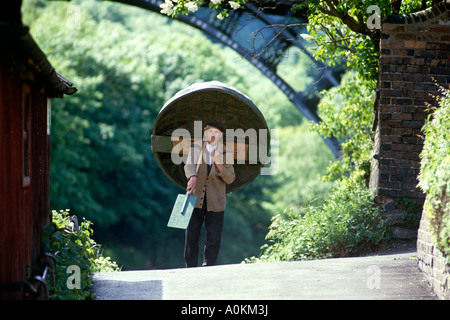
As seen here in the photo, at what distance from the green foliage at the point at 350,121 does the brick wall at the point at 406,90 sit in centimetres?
172

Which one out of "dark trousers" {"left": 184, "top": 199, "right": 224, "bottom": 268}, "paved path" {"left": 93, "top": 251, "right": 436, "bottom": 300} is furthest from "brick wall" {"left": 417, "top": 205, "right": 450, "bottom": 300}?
"dark trousers" {"left": 184, "top": 199, "right": 224, "bottom": 268}

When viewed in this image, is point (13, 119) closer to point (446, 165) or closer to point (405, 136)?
point (446, 165)

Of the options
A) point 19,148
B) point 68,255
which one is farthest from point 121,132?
point 19,148

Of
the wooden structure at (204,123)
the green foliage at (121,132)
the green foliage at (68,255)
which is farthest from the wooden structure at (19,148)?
the green foliage at (121,132)

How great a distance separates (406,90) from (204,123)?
3.01 meters

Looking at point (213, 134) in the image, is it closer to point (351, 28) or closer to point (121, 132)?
point (351, 28)

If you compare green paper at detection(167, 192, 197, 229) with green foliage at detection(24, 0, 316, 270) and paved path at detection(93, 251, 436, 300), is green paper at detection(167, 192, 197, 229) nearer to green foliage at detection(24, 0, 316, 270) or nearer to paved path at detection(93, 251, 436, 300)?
paved path at detection(93, 251, 436, 300)

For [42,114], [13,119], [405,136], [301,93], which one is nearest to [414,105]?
[405,136]

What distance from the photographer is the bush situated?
25.8 feet

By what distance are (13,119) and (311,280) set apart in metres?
3.13

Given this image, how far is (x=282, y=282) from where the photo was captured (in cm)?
595

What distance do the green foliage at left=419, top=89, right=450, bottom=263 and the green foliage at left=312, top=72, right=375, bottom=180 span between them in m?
4.14

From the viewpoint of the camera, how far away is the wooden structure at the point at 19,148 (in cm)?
446

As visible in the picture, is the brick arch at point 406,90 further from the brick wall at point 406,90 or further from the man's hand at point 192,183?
the man's hand at point 192,183
